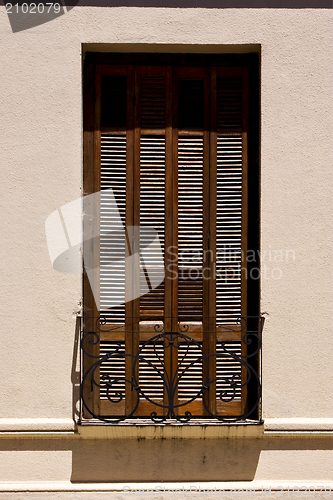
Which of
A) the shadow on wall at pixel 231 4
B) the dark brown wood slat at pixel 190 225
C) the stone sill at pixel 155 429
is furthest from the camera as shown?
the dark brown wood slat at pixel 190 225

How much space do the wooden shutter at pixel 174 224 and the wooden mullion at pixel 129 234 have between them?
10 millimetres

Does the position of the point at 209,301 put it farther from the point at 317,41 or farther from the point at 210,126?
the point at 317,41

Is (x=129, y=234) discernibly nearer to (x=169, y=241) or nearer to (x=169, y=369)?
(x=169, y=241)

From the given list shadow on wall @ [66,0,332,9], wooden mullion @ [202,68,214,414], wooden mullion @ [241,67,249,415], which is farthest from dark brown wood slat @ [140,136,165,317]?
shadow on wall @ [66,0,332,9]

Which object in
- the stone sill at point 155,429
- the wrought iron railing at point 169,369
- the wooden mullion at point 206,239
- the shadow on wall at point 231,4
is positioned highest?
the shadow on wall at point 231,4

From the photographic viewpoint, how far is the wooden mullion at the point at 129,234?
391 cm

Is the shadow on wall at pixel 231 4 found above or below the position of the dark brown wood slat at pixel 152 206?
above

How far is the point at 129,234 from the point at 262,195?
1.35 m

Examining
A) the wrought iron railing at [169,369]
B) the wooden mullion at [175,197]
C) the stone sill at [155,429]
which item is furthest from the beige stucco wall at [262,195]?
the wooden mullion at [175,197]

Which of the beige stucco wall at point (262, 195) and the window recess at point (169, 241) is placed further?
the window recess at point (169, 241)

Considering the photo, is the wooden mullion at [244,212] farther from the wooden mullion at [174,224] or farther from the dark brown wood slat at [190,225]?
the wooden mullion at [174,224]

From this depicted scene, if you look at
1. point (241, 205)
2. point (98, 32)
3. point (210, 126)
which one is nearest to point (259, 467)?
point (241, 205)

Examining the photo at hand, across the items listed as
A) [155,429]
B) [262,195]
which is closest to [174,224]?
[262,195]

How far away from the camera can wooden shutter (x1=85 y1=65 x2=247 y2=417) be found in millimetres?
3922
